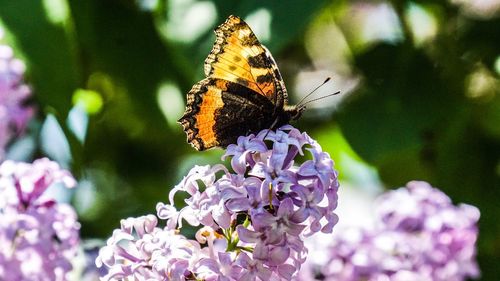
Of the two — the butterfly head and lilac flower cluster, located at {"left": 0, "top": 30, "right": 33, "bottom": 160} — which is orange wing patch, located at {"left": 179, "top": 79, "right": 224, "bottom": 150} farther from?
lilac flower cluster, located at {"left": 0, "top": 30, "right": 33, "bottom": 160}

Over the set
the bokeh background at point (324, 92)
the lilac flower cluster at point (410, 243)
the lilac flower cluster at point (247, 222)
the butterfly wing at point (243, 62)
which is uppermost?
the butterfly wing at point (243, 62)

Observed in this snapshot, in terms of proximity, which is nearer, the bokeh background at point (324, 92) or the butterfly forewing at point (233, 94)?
the butterfly forewing at point (233, 94)

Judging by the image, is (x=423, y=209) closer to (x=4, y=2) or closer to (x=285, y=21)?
(x=285, y=21)

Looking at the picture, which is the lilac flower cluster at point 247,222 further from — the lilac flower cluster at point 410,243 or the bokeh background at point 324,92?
the lilac flower cluster at point 410,243

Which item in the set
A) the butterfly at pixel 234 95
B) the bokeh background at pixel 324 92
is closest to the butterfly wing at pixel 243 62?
the butterfly at pixel 234 95

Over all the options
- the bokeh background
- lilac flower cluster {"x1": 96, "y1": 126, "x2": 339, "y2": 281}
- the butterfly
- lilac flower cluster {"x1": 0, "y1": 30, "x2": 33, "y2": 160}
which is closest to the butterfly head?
the butterfly

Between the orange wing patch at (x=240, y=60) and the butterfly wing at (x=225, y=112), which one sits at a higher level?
the orange wing patch at (x=240, y=60)

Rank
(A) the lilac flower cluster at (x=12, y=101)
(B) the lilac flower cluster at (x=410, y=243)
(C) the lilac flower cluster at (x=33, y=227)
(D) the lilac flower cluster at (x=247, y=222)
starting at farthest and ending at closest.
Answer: (B) the lilac flower cluster at (x=410, y=243) < (A) the lilac flower cluster at (x=12, y=101) < (C) the lilac flower cluster at (x=33, y=227) < (D) the lilac flower cluster at (x=247, y=222)

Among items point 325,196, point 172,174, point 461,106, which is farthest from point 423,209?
point 325,196
